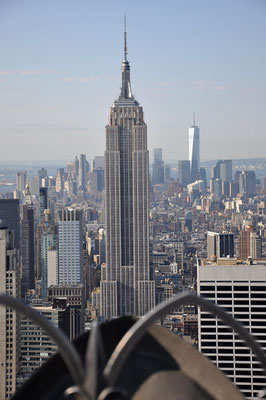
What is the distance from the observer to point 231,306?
44.9ft

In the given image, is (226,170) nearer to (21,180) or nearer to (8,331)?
(21,180)

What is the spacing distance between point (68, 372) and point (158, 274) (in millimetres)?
30554

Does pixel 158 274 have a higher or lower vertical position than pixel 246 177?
lower

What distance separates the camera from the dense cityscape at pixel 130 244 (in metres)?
13.6

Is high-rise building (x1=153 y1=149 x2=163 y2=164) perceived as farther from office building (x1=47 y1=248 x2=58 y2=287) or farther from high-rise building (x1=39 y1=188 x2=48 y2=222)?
high-rise building (x1=39 y1=188 x2=48 y2=222)

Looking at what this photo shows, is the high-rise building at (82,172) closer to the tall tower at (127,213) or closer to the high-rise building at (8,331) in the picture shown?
the tall tower at (127,213)

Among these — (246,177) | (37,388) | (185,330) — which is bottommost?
(185,330)

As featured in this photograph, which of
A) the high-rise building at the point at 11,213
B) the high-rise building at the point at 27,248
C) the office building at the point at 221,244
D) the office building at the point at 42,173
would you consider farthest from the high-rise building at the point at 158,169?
the high-rise building at the point at 11,213

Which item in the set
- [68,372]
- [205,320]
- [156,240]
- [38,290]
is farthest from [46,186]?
[68,372]

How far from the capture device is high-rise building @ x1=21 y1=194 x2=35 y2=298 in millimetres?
30734

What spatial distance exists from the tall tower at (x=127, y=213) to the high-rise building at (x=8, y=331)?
55.3 feet

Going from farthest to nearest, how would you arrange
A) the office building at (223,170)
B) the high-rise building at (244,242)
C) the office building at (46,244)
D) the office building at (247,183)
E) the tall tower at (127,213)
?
the office building at (247,183), the office building at (223,170), the office building at (46,244), the high-rise building at (244,242), the tall tower at (127,213)

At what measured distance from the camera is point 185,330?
2147 cm

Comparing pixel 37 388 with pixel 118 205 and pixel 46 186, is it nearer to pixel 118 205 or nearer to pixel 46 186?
pixel 118 205
